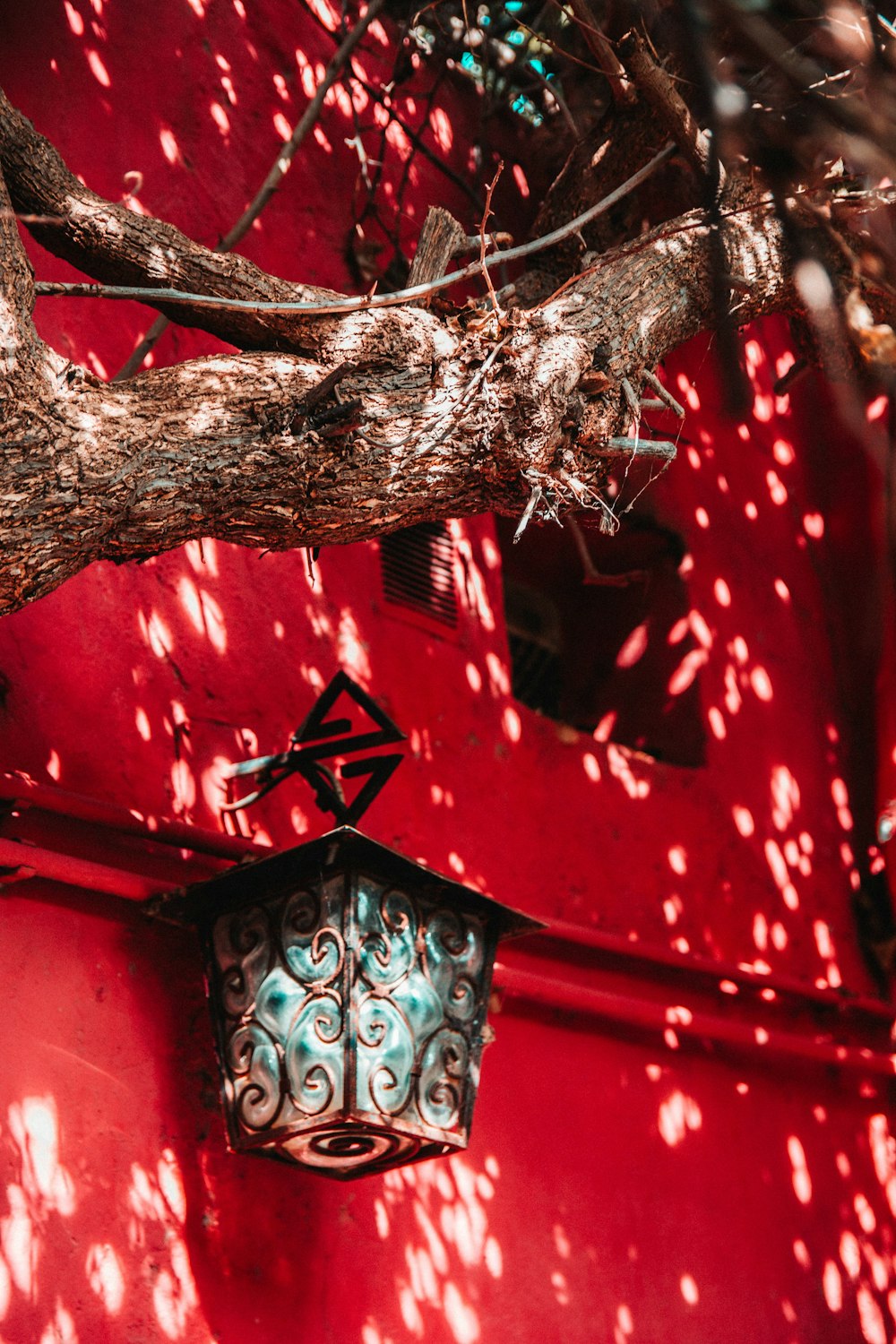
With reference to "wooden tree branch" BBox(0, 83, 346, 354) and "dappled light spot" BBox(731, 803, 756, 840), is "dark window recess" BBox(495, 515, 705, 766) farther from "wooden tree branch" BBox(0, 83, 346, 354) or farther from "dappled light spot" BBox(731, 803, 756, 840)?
"wooden tree branch" BBox(0, 83, 346, 354)

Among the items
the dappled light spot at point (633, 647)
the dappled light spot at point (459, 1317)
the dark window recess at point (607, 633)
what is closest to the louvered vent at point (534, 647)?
the dark window recess at point (607, 633)

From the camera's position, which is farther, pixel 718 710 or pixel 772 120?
pixel 718 710

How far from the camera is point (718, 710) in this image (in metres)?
5.78

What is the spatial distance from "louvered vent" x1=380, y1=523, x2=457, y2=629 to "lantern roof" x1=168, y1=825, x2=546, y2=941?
1.47 m

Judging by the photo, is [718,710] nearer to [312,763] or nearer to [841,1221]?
[841,1221]

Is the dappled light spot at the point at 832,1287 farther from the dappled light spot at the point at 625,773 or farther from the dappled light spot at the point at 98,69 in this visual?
the dappled light spot at the point at 98,69

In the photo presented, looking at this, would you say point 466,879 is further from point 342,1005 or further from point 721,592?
point 721,592

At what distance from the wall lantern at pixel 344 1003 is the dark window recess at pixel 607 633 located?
90.0 inches

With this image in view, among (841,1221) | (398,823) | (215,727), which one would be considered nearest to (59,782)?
(215,727)

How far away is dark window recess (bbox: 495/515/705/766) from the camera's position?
583 centimetres

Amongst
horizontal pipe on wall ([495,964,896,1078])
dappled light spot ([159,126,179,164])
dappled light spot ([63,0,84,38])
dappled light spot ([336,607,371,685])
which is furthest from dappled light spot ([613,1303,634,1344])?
dappled light spot ([63,0,84,38])

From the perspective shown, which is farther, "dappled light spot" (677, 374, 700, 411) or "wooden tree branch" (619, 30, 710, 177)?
"dappled light spot" (677, 374, 700, 411)

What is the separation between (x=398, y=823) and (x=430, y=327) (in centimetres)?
180

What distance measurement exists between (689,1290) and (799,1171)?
0.75 metres
